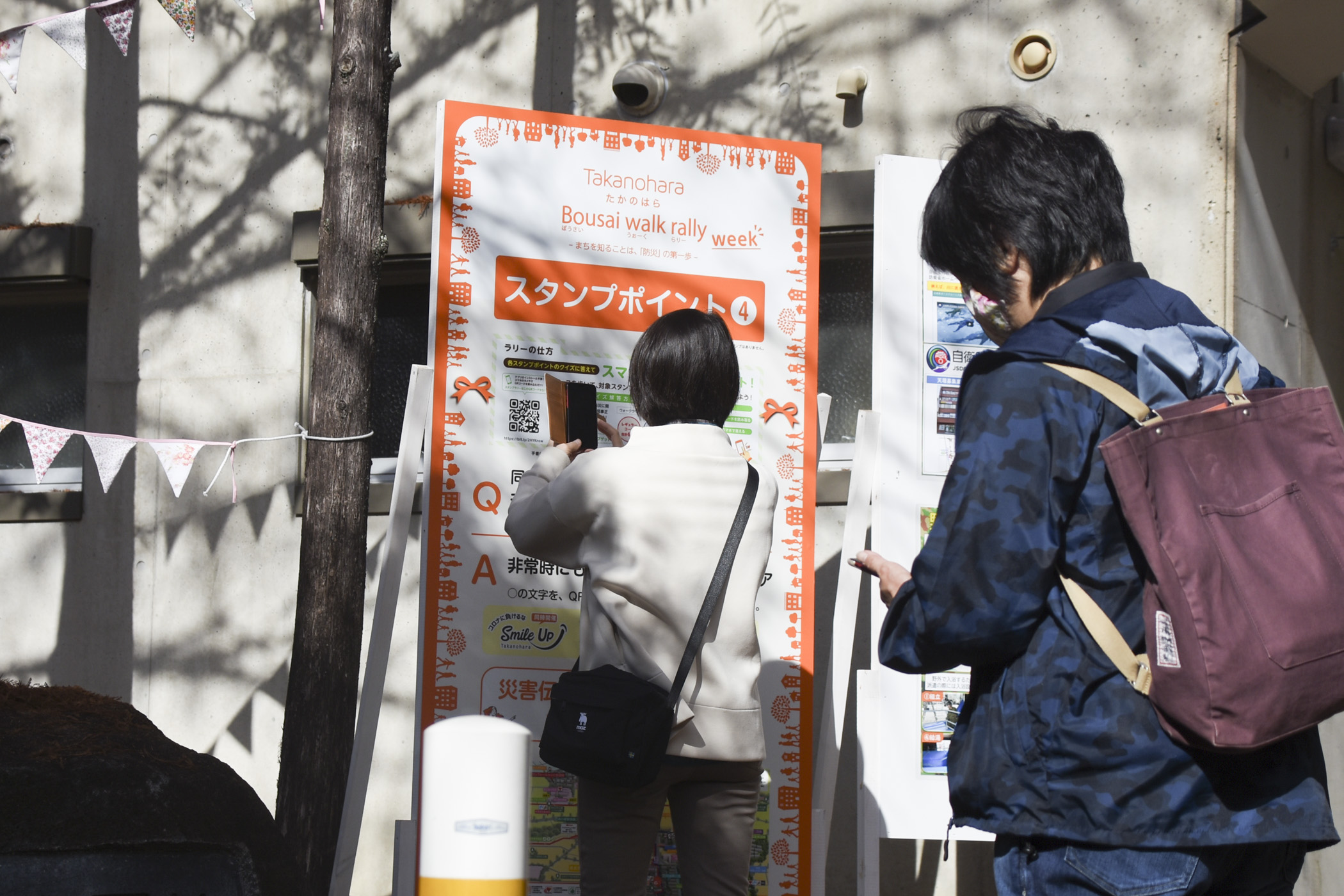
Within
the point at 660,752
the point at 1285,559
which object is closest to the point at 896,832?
the point at 660,752

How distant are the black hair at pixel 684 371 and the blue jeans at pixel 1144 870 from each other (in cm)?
114

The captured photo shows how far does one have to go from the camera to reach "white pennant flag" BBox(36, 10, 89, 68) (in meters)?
3.58

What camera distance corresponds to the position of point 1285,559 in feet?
4.43

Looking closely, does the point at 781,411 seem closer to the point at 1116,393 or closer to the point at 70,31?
the point at 1116,393

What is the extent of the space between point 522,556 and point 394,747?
1897 mm

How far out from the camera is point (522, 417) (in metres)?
3.41

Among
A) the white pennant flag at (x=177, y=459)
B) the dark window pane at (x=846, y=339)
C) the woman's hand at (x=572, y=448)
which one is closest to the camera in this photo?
the woman's hand at (x=572, y=448)

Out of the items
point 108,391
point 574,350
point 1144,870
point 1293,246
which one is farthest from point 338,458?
point 1293,246

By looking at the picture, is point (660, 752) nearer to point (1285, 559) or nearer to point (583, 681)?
point (583, 681)

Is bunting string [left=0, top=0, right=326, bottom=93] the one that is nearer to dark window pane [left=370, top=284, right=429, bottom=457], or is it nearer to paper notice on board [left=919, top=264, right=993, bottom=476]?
dark window pane [left=370, top=284, right=429, bottom=457]

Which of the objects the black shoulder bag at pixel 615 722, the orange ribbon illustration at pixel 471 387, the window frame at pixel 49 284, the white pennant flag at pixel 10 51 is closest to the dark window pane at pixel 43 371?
the window frame at pixel 49 284

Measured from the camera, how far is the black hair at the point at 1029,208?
1.60m

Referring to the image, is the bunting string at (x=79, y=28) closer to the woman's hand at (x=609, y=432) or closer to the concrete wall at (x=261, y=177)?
the concrete wall at (x=261, y=177)

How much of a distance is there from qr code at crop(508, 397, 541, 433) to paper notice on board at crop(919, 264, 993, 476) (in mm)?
1124
